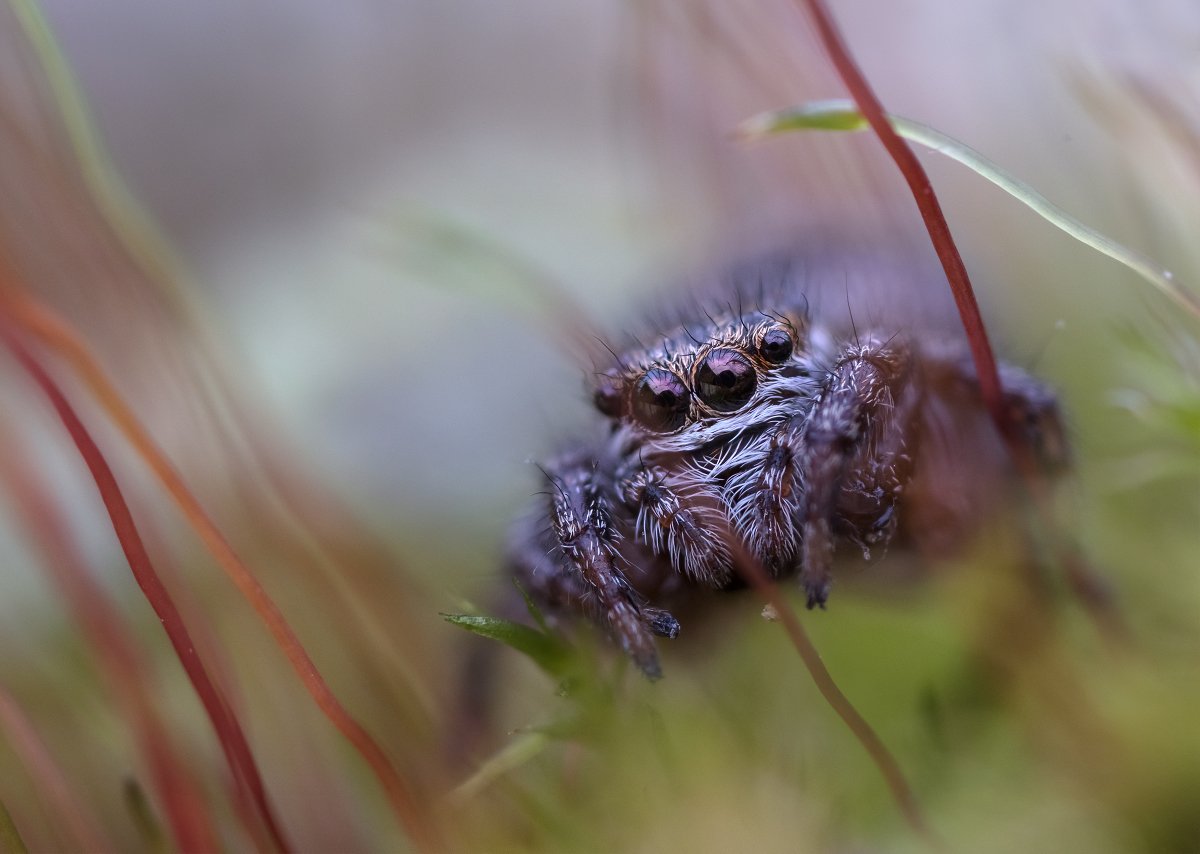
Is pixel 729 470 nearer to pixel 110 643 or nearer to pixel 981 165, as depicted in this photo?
pixel 981 165

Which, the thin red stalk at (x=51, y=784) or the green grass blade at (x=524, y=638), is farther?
the thin red stalk at (x=51, y=784)

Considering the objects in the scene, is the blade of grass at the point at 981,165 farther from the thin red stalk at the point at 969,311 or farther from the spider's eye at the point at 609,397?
the spider's eye at the point at 609,397

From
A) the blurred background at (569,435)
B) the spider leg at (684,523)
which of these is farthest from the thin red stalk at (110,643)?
the spider leg at (684,523)

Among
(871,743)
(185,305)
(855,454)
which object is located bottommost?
(871,743)

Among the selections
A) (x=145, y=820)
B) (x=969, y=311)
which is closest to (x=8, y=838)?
(x=145, y=820)

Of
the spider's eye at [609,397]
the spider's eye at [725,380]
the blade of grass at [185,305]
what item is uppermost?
the blade of grass at [185,305]

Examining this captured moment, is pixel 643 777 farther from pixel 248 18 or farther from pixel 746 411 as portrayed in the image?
pixel 248 18

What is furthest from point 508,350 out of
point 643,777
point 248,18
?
point 248,18

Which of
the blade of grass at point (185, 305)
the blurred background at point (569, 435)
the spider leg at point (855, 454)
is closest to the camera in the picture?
the spider leg at point (855, 454)
